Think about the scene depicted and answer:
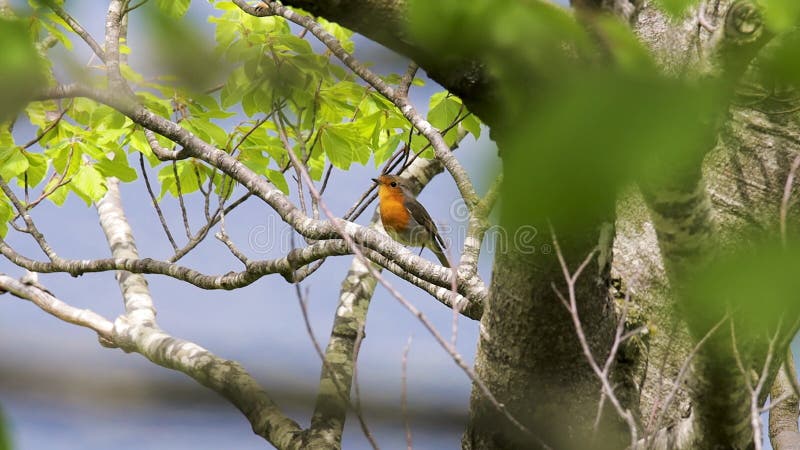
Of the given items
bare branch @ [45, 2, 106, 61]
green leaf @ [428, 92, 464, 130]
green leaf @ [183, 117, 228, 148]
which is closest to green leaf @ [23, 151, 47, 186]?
bare branch @ [45, 2, 106, 61]

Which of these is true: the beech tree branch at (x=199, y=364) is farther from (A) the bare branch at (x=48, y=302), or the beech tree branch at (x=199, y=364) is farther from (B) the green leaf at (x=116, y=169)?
(B) the green leaf at (x=116, y=169)

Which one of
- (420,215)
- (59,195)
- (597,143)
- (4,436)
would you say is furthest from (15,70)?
(420,215)

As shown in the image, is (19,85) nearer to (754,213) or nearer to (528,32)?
(528,32)

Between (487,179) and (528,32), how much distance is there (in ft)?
0.82

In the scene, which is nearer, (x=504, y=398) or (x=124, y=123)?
(x=504, y=398)

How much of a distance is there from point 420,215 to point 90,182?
9.24 feet

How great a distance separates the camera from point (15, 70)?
1203 mm

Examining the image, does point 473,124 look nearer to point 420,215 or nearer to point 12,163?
point 420,215

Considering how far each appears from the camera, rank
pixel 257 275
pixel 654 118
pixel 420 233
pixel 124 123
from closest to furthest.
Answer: pixel 654 118 → pixel 257 275 → pixel 124 123 → pixel 420 233

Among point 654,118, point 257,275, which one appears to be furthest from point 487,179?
point 257,275

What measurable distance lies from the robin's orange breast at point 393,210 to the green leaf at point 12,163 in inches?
114

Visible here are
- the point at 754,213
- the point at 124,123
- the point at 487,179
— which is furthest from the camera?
the point at 124,123

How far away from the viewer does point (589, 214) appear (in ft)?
3.06

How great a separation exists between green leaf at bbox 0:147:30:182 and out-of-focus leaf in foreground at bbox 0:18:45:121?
4.40 m
